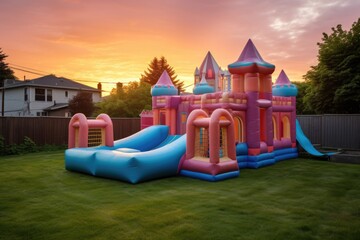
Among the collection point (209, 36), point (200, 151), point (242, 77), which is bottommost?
point (200, 151)

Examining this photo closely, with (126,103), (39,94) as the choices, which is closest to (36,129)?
(126,103)

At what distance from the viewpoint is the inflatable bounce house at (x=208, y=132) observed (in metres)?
9.24

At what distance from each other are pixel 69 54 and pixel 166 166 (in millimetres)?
12429

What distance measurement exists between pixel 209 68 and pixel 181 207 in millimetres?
12862

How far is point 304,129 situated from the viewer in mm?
18922

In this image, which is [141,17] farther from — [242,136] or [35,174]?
[35,174]

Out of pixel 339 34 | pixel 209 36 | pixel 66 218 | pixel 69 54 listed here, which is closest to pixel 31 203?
pixel 66 218

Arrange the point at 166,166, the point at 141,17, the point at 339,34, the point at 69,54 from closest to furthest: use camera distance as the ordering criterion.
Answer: the point at 166,166 → the point at 141,17 → the point at 69,54 → the point at 339,34

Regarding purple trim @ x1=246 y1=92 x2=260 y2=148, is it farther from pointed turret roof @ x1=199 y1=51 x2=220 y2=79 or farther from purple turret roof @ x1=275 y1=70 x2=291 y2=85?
pointed turret roof @ x1=199 y1=51 x2=220 y2=79

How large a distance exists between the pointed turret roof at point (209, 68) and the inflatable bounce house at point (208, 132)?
0.16 ft

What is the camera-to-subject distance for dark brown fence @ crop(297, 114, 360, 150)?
16594 millimetres

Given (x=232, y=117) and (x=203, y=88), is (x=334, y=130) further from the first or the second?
(x=232, y=117)

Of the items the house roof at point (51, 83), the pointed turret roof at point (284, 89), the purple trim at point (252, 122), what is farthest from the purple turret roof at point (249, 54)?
the house roof at point (51, 83)

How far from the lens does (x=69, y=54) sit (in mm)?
18516
